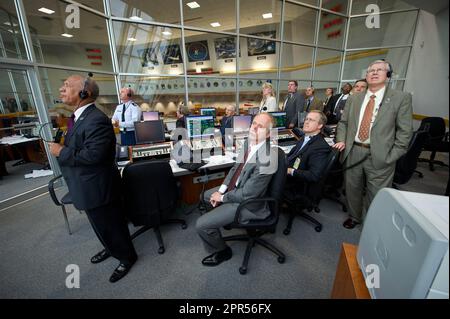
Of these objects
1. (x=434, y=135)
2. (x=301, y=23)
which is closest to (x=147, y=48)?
(x=301, y=23)

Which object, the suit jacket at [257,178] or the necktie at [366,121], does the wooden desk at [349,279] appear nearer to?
the suit jacket at [257,178]

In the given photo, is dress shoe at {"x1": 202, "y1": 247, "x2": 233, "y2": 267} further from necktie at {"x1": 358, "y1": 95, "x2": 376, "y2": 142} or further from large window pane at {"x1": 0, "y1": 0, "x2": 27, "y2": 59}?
large window pane at {"x1": 0, "y1": 0, "x2": 27, "y2": 59}

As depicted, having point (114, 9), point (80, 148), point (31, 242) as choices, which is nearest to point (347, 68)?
point (114, 9)

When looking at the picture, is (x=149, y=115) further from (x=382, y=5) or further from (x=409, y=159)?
(x=382, y=5)

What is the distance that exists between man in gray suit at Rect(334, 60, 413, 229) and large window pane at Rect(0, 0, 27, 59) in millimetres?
4367

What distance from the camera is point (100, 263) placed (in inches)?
74.3

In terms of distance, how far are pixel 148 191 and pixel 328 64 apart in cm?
789

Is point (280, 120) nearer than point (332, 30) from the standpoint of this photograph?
Yes

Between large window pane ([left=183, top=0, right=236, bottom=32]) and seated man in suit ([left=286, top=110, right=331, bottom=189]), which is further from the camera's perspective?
Answer: large window pane ([left=183, top=0, right=236, bottom=32])

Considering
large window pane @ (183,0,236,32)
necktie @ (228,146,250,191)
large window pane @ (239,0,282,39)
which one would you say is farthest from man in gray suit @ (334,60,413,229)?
large window pane @ (183,0,236,32)

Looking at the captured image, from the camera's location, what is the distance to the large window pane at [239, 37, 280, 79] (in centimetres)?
862

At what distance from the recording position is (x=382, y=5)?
591cm
